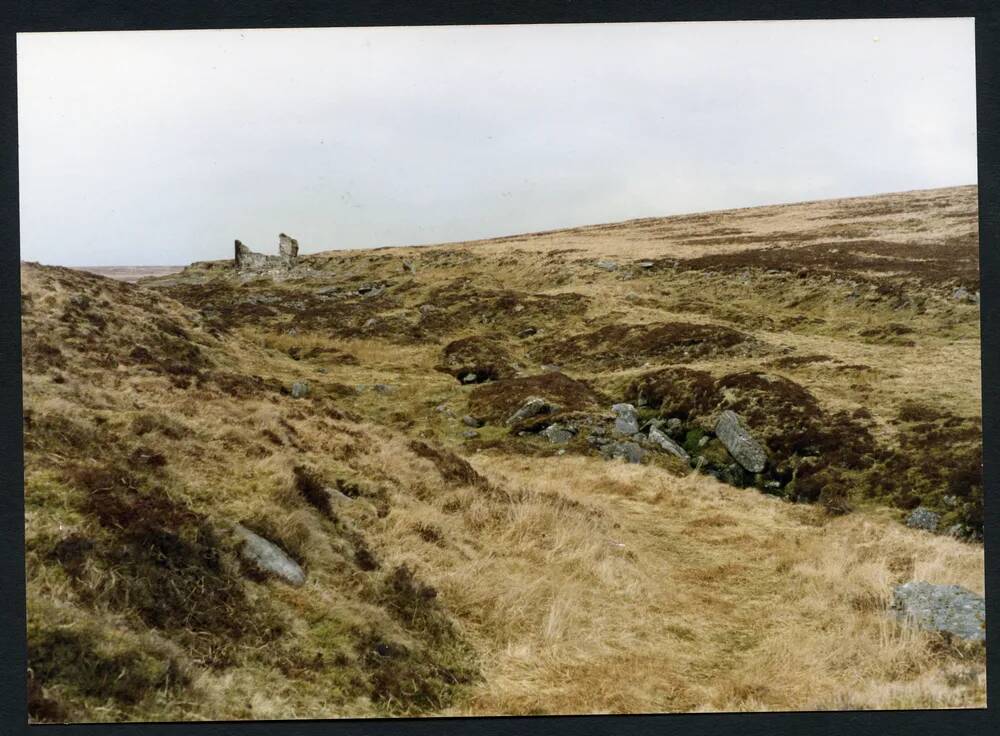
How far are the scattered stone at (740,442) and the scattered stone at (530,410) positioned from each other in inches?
244

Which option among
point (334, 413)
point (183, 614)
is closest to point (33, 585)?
point (183, 614)

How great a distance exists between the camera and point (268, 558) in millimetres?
7387

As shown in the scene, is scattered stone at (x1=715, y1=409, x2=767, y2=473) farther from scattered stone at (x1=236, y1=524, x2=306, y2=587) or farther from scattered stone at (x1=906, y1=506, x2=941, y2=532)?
scattered stone at (x1=236, y1=524, x2=306, y2=587)

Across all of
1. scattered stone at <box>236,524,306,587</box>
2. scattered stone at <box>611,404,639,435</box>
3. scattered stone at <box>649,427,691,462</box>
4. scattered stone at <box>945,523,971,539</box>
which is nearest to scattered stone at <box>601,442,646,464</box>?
scattered stone at <box>649,427,691,462</box>

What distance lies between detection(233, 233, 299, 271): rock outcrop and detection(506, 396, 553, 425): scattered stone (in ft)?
151

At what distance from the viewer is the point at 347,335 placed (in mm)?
40969

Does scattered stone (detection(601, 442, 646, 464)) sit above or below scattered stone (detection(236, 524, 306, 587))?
below

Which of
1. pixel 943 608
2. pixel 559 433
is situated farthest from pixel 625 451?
pixel 943 608

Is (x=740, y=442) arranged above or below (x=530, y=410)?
below

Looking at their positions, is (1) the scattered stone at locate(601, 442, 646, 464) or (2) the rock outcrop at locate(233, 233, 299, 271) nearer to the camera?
(1) the scattered stone at locate(601, 442, 646, 464)

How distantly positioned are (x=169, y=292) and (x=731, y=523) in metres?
59.9

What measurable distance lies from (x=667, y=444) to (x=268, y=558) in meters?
14.8

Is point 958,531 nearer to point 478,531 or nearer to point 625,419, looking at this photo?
point 625,419

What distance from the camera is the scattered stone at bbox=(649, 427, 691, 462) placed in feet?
62.8
